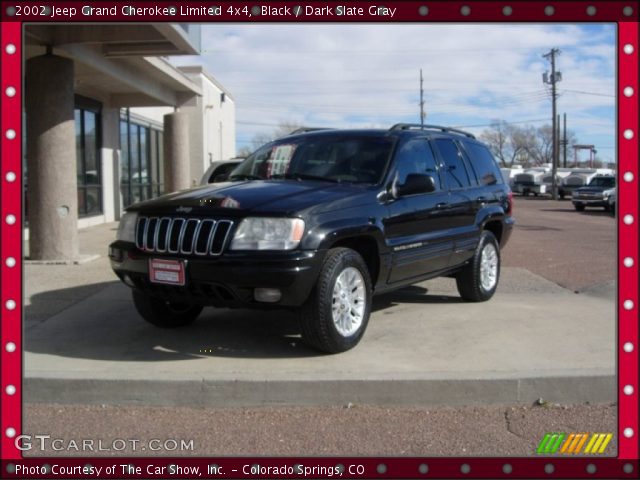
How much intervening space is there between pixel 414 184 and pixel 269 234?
166 cm

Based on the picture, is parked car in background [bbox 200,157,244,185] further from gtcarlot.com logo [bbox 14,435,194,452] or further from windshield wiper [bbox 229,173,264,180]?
gtcarlot.com logo [bbox 14,435,194,452]

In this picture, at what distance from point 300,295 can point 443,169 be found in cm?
271

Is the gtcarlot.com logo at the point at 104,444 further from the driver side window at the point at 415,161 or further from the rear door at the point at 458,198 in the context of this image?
the rear door at the point at 458,198

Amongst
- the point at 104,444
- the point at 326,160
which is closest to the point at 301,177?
the point at 326,160

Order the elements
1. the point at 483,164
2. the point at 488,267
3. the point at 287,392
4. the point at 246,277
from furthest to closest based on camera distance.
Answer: the point at 483,164 < the point at 488,267 < the point at 246,277 < the point at 287,392

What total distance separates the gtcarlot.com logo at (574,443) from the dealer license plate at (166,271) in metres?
2.70

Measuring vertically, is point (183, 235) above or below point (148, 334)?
above

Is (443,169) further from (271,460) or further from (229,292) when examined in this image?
(271,460)

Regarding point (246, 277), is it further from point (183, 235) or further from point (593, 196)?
point (593, 196)

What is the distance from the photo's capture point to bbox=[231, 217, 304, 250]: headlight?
15.4 feet

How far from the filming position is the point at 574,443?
3896mm

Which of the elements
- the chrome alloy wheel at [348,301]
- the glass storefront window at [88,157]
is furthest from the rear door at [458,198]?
the glass storefront window at [88,157]

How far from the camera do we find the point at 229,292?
476 cm

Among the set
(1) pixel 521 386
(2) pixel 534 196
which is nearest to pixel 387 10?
(1) pixel 521 386
